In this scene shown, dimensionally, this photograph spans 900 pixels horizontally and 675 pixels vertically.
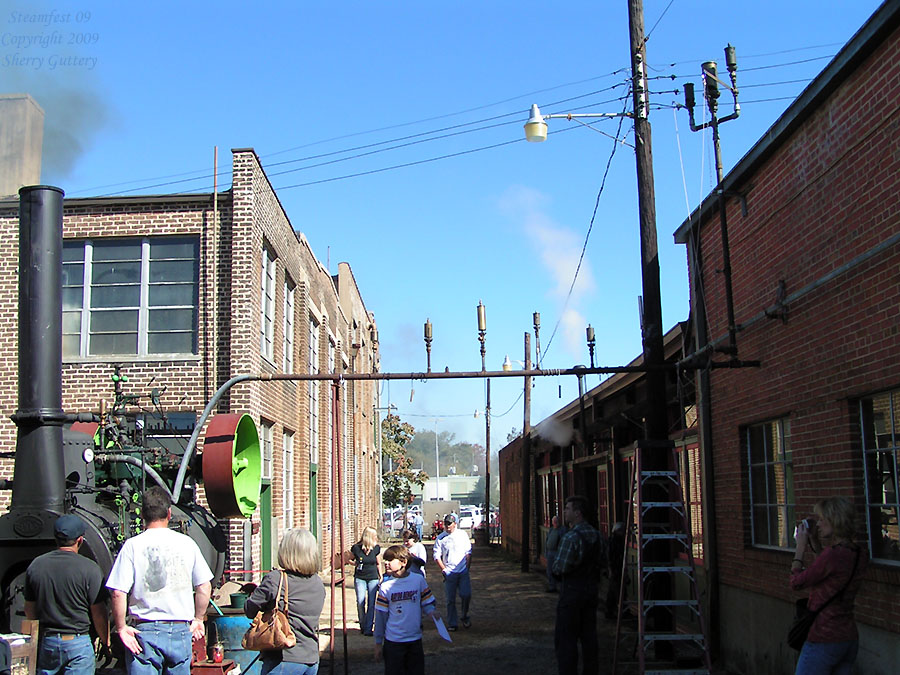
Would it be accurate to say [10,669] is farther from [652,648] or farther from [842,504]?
[652,648]

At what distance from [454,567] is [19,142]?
436 inches

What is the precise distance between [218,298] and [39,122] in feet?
19.0

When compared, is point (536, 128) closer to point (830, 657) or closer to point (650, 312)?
point (650, 312)

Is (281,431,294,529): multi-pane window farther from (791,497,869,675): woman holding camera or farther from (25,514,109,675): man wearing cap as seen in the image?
(791,497,869,675): woman holding camera

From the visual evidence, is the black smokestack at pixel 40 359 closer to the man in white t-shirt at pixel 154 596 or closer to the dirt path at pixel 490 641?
the man in white t-shirt at pixel 154 596

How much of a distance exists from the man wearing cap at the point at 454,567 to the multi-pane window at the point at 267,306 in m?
4.42

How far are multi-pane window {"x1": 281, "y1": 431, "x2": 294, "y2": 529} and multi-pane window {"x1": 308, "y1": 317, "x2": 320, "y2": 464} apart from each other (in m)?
2.14

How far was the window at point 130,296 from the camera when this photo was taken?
14.9 meters

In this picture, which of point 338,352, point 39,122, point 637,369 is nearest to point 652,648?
point 637,369

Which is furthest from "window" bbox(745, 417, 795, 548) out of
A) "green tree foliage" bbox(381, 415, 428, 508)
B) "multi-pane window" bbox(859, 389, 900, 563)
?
"green tree foliage" bbox(381, 415, 428, 508)

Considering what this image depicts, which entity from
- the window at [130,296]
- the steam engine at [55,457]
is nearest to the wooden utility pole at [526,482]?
the window at [130,296]

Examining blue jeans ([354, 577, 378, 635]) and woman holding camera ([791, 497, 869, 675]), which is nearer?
woman holding camera ([791, 497, 869, 675])

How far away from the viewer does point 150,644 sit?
5613 mm

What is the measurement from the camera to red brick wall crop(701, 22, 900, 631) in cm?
673
